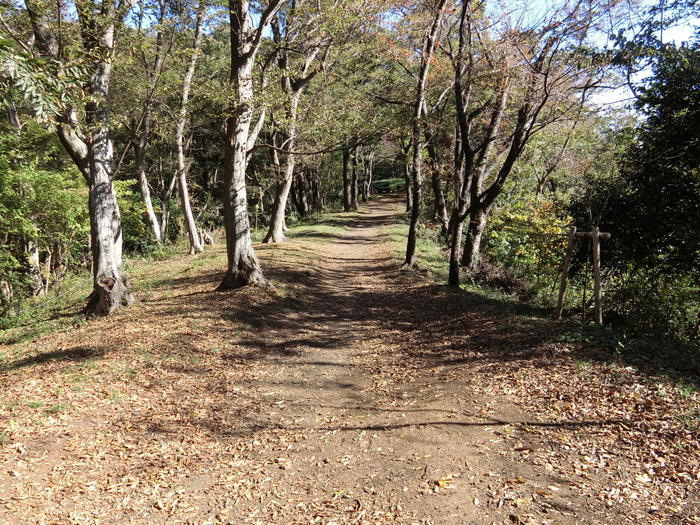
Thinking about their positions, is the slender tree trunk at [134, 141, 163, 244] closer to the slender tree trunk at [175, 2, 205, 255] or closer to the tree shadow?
the slender tree trunk at [175, 2, 205, 255]

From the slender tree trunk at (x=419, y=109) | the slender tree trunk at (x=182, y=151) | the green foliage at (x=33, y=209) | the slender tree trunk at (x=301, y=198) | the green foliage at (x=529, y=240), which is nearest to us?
the green foliage at (x=33, y=209)

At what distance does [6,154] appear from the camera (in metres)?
11.0

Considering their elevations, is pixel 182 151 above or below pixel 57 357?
above

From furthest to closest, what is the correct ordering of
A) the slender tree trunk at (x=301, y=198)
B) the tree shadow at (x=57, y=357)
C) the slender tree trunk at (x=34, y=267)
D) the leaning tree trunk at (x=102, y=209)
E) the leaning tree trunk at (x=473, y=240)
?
1. the slender tree trunk at (x=301, y=198)
2. the slender tree trunk at (x=34, y=267)
3. the leaning tree trunk at (x=473, y=240)
4. the leaning tree trunk at (x=102, y=209)
5. the tree shadow at (x=57, y=357)

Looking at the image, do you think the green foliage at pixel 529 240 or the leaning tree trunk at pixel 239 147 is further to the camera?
the green foliage at pixel 529 240

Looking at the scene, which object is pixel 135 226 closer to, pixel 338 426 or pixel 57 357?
pixel 57 357

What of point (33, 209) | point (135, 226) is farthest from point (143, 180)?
point (33, 209)

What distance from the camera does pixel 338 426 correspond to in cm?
540

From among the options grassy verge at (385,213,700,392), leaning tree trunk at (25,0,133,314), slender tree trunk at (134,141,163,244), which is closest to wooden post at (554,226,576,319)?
grassy verge at (385,213,700,392)

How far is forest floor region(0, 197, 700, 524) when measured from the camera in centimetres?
380

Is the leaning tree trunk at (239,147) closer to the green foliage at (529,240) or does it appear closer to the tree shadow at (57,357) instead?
the tree shadow at (57,357)

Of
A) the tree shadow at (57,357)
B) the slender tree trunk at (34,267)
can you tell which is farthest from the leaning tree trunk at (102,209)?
the slender tree trunk at (34,267)

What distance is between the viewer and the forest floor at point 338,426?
3805 mm

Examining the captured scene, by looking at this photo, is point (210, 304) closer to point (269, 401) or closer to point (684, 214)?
point (269, 401)
